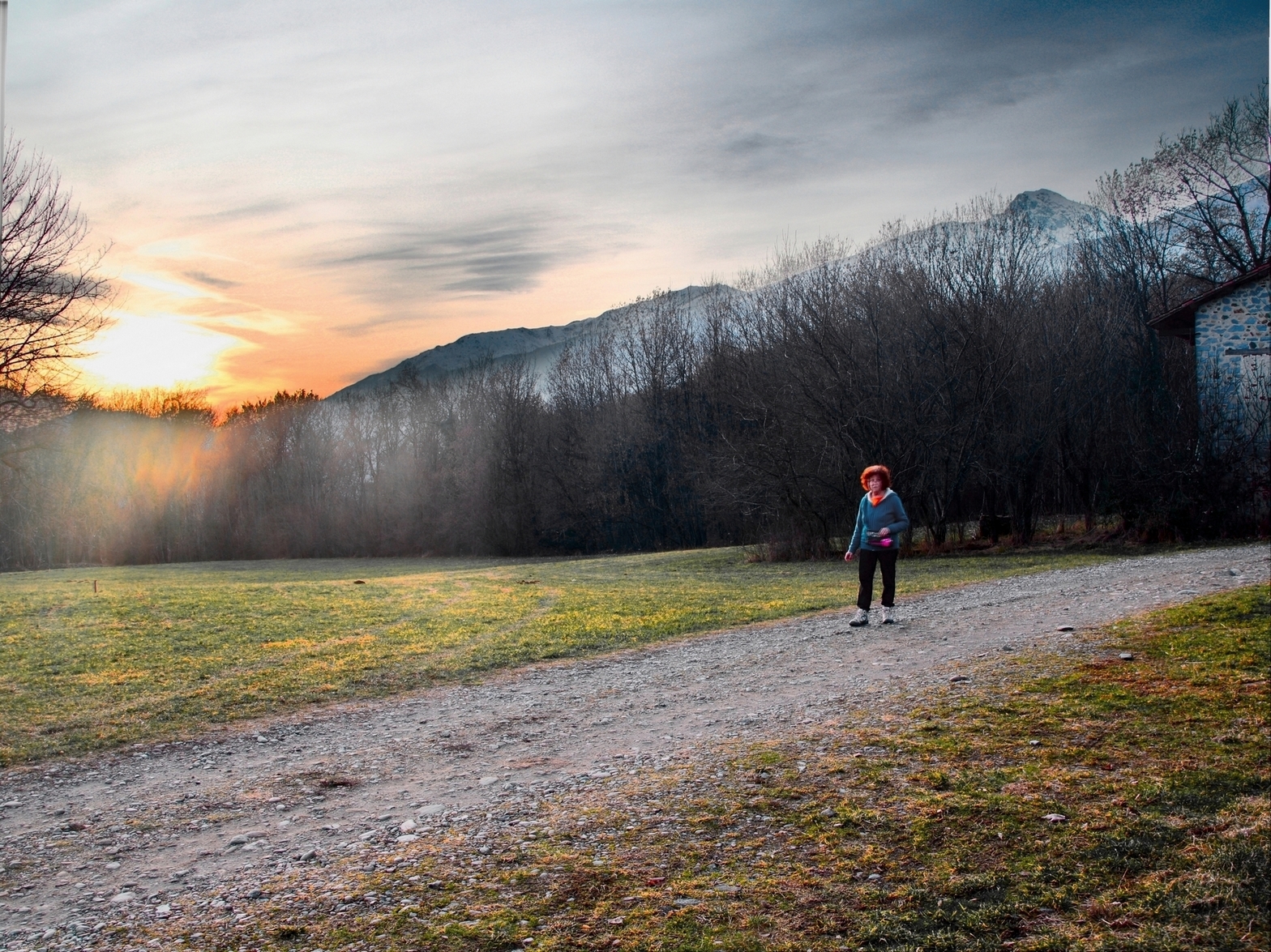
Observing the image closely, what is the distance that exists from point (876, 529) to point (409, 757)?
20.0 ft

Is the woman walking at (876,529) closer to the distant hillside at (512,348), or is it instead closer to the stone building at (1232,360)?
the stone building at (1232,360)

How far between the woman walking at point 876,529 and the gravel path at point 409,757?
0.65 metres

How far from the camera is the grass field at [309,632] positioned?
8.34 metres

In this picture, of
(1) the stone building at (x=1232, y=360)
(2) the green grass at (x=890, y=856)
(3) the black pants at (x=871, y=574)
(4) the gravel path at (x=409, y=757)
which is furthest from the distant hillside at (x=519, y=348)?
(2) the green grass at (x=890, y=856)

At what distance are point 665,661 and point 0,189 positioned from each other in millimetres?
7226

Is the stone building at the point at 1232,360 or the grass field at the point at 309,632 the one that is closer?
the grass field at the point at 309,632

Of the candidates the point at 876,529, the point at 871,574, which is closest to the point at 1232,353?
the point at 871,574

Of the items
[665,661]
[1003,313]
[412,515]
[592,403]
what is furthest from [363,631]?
[412,515]

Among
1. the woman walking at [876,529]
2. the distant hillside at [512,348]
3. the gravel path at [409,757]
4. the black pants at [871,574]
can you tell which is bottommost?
the gravel path at [409,757]

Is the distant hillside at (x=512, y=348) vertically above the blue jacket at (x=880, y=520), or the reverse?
the distant hillside at (x=512, y=348)

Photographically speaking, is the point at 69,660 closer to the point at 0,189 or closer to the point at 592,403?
the point at 0,189

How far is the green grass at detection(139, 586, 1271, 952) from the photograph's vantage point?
302 cm

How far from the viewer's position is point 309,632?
1321 cm

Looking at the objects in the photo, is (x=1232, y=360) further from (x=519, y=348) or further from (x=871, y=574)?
(x=519, y=348)
